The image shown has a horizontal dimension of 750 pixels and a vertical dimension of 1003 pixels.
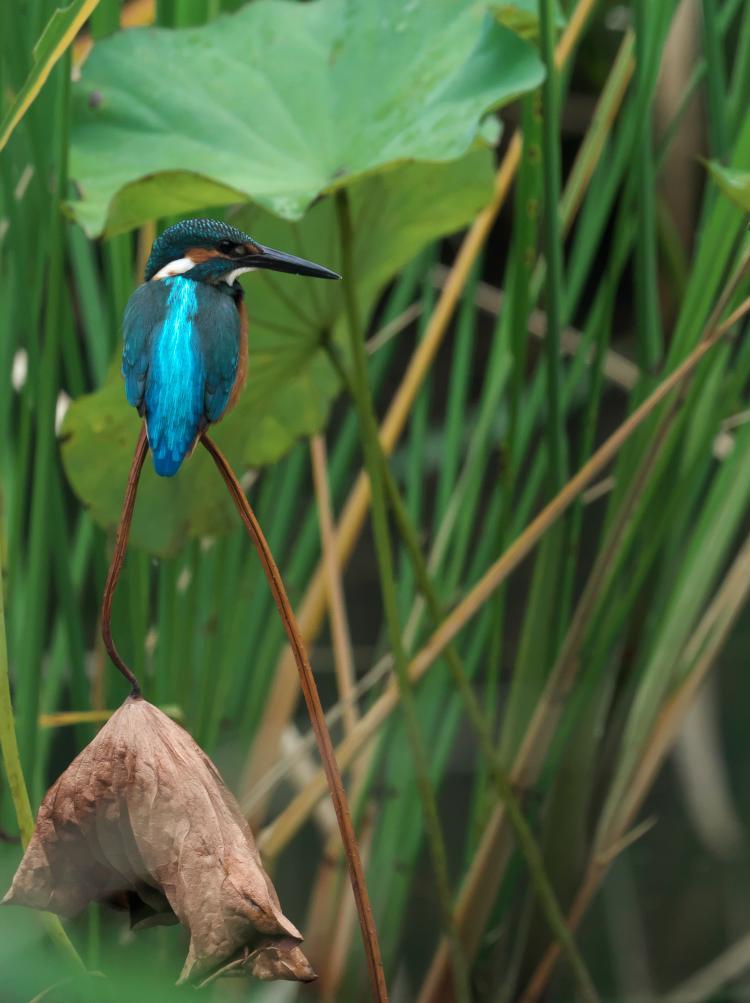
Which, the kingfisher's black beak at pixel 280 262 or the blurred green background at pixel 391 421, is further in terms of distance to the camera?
the blurred green background at pixel 391 421

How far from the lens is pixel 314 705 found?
16.1 inches

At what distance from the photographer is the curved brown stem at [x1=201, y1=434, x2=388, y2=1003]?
387 millimetres

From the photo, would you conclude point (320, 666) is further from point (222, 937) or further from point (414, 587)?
point (222, 937)

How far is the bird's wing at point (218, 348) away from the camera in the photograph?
1.33ft

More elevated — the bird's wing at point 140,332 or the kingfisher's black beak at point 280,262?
the kingfisher's black beak at point 280,262

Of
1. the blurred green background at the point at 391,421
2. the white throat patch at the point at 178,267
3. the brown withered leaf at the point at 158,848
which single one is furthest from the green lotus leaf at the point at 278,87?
the brown withered leaf at the point at 158,848

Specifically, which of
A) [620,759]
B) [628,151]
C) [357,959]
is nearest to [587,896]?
[620,759]

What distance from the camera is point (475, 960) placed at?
2.92 ft

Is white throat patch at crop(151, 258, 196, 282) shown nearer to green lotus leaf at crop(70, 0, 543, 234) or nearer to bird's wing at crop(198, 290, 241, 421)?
bird's wing at crop(198, 290, 241, 421)

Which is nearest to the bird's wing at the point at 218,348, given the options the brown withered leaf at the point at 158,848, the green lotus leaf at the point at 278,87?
the brown withered leaf at the point at 158,848

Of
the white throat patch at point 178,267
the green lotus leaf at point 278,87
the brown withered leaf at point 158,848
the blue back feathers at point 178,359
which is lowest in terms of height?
the brown withered leaf at point 158,848

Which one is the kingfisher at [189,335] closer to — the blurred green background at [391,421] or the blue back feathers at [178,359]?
the blue back feathers at [178,359]

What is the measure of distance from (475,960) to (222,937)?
54 centimetres

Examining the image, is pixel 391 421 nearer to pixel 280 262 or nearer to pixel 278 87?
pixel 278 87
